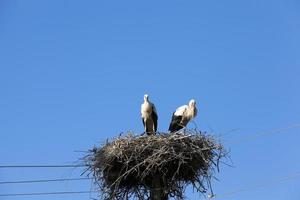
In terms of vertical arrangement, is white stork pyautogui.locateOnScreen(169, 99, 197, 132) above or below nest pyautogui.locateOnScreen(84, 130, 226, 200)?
above

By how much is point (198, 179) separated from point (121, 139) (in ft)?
4.58

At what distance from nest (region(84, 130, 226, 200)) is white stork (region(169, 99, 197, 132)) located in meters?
2.23

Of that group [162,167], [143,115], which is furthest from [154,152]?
[143,115]

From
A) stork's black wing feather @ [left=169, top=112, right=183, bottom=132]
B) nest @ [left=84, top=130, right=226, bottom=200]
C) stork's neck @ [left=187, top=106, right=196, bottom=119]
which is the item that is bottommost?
nest @ [left=84, top=130, right=226, bottom=200]

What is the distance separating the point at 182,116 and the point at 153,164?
3.02m

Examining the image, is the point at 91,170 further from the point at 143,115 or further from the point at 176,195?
the point at 143,115

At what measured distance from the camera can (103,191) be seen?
48.7ft

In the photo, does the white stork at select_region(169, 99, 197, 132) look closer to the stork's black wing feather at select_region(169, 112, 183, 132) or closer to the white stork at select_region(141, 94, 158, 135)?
the stork's black wing feather at select_region(169, 112, 183, 132)

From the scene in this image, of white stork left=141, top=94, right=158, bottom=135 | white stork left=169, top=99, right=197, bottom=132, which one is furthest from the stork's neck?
white stork left=141, top=94, right=158, bottom=135

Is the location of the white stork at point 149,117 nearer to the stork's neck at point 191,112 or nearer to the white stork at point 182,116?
the white stork at point 182,116

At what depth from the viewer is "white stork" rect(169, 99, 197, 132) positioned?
1744 centimetres

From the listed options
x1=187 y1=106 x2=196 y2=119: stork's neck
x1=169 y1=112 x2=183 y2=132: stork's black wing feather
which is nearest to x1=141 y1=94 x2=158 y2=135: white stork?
x1=169 y1=112 x2=183 y2=132: stork's black wing feather

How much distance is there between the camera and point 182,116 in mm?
17469

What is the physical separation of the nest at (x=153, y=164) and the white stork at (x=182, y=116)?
2.23 meters
